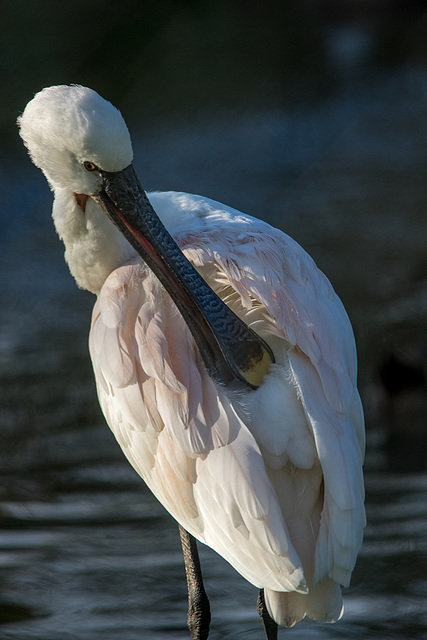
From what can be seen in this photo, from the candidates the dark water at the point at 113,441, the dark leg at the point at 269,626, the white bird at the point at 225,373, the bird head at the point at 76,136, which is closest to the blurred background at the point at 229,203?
the dark water at the point at 113,441

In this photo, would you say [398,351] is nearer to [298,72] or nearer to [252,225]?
[252,225]

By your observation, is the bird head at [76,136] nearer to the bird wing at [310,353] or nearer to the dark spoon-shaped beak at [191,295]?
the dark spoon-shaped beak at [191,295]

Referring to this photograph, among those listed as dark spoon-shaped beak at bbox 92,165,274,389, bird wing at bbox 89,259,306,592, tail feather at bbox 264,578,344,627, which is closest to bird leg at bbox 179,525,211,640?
bird wing at bbox 89,259,306,592

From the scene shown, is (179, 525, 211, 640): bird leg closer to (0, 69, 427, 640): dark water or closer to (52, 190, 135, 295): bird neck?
(0, 69, 427, 640): dark water

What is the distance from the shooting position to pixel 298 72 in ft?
37.6

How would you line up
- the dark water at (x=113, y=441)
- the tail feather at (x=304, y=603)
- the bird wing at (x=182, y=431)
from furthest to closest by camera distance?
the dark water at (x=113, y=441) < the tail feather at (x=304, y=603) < the bird wing at (x=182, y=431)

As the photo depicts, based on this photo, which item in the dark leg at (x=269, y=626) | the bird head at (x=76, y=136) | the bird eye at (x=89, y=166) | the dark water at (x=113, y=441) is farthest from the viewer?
the dark water at (x=113, y=441)

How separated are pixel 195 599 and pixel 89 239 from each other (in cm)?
131

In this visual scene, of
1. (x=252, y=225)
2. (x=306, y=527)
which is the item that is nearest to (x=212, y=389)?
(x=306, y=527)

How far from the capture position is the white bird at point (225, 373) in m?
2.84

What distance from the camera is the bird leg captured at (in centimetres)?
364

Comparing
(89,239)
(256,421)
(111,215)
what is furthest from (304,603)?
(89,239)

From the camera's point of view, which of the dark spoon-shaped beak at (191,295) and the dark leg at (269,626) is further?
the dark leg at (269,626)

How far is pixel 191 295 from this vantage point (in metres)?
3.10
